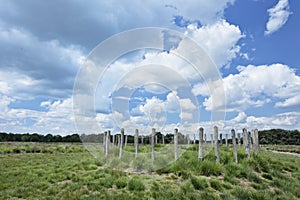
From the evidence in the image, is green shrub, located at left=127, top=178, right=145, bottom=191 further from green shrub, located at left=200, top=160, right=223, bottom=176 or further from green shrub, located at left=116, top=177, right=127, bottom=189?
green shrub, located at left=200, top=160, right=223, bottom=176

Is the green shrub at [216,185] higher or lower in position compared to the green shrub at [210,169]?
lower

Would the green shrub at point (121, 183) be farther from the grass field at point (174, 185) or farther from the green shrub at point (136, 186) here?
the green shrub at point (136, 186)

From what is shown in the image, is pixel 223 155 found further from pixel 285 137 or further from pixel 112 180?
pixel 285 137

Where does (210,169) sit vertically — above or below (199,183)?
above

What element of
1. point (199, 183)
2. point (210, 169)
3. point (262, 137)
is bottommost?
point (262, 137)

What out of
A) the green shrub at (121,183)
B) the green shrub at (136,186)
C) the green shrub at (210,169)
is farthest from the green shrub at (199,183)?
the green shrub at (121,183)

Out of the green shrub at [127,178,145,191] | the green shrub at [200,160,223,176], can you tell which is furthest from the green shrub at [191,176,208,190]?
the green shrub at [127,178,145,191]

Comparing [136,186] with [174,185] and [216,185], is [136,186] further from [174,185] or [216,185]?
[216,185]

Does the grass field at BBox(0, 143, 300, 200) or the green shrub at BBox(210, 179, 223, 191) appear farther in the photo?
the green shrub at BBox(210, 179, 223, 191)

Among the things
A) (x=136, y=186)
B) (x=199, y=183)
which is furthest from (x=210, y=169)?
(x=136, y=186)

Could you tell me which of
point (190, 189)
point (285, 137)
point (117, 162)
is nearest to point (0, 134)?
point (117, 162)

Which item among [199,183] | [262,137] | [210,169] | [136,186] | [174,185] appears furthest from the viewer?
[262,137]

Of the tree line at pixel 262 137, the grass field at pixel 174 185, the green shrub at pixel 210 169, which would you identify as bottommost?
the tree line at pixel 262 137

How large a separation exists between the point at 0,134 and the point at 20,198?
101 m
